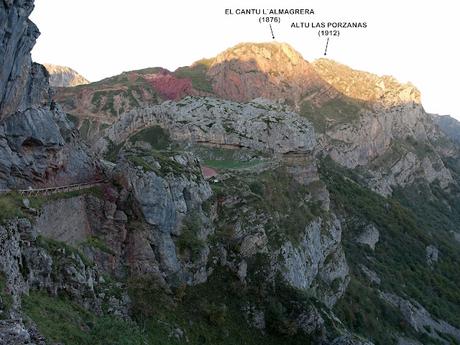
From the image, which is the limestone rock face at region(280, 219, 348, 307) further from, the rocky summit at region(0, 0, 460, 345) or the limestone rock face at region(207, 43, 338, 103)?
the limestone rock face at region(207, 43, 338, 103)

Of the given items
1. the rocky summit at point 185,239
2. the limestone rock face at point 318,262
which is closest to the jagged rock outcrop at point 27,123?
the rocky summit at point 185,239

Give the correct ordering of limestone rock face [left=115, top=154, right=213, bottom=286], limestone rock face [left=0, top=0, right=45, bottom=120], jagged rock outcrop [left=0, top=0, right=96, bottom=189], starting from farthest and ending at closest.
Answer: limestone rock face [left=115, top=154, right=213, bottom=286], jagged rock outcrop [left=0, top=0, right=96, bottom=189], limestone rock face [left=0, top=0, right=45, bottom=120]

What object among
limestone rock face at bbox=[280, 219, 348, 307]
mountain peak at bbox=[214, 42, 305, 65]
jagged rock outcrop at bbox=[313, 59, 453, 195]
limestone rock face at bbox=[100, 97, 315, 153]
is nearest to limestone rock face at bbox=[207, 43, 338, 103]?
mountain peak at bbox=[214, 42, 305, 65]

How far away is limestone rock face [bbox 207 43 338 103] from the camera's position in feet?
485

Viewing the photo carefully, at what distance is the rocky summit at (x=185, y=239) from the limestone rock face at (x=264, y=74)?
59.1m

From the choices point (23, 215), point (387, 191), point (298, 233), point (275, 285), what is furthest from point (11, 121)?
point (387, 191)

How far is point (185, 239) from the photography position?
115ft

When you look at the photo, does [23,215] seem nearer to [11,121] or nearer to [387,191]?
[11,121]

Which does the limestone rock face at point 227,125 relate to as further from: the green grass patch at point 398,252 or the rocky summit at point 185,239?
the green grass patch at point 398,252

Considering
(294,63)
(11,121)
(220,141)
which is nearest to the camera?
(11,121)

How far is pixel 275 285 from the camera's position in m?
39.7

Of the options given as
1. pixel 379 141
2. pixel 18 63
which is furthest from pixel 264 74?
pixel 18 63

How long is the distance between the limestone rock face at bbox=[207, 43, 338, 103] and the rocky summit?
59.1 meters

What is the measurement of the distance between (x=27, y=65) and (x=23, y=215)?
11.4m
